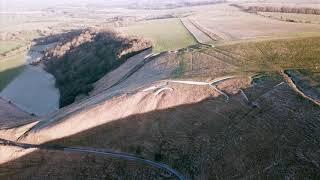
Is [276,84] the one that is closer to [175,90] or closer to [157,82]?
[175,90]

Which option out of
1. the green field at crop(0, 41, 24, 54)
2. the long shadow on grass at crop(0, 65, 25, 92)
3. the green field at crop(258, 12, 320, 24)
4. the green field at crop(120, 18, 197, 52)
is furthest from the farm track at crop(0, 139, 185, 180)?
the green field at crop(0, 41, 24, 54)

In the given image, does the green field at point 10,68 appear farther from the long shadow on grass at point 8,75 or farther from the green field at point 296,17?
the green field at point 296,17

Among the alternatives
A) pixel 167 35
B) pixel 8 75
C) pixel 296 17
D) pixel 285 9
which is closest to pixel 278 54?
pixel 296 17

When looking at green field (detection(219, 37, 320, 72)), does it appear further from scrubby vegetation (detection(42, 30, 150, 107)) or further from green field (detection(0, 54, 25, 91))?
green field (detection(0, 54, 25, 91))

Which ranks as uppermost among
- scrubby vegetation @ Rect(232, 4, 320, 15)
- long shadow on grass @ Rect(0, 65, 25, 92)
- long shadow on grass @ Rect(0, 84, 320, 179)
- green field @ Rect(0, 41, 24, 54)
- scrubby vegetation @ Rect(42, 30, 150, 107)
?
scrubby vegetation @ Rect(232, 4, 320, 15)

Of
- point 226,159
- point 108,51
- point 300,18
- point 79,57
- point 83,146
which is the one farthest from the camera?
point 79,57

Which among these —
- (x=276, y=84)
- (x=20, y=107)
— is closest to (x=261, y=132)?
(x=276, y=84)
